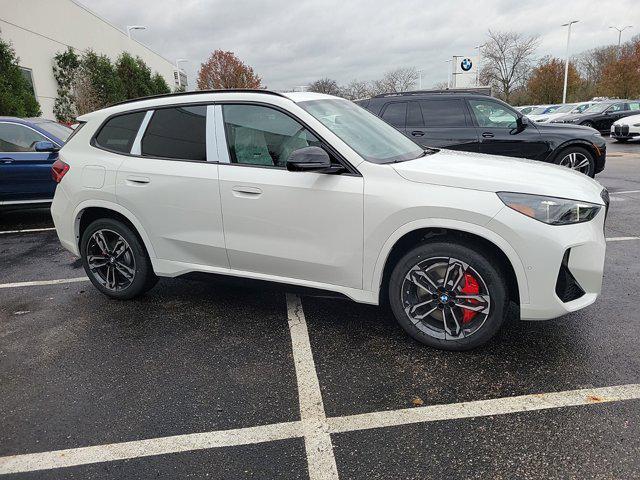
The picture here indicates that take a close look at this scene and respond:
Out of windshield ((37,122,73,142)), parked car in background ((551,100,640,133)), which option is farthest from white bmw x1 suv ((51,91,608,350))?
parked car in background ((551,100,640,133))

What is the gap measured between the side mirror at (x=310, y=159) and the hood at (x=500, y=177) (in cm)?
50

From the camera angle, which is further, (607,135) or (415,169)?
(607,135)

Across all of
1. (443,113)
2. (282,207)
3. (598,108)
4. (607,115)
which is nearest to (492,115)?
(443,113)

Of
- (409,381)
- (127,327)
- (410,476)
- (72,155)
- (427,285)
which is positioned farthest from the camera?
(72,155)

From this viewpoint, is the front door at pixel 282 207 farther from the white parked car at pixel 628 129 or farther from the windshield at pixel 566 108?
the windshield at pixel 566 108

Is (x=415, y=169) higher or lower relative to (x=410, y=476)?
higher

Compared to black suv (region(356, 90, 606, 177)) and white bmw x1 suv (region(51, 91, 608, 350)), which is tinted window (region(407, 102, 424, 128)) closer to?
black suv (region(356, 90, 606, 177))

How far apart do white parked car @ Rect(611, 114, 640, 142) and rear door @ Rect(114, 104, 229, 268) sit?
1992 centimetres

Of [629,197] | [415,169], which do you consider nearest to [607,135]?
[629,197]

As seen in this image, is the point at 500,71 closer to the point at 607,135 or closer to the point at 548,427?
the point at 607,135

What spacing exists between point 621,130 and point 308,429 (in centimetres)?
2106

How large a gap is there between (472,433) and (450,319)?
36.4 inches

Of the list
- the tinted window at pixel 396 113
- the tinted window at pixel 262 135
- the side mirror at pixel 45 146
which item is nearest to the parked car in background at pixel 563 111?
the tinted window at pixel 396 113

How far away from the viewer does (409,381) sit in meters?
3.00
